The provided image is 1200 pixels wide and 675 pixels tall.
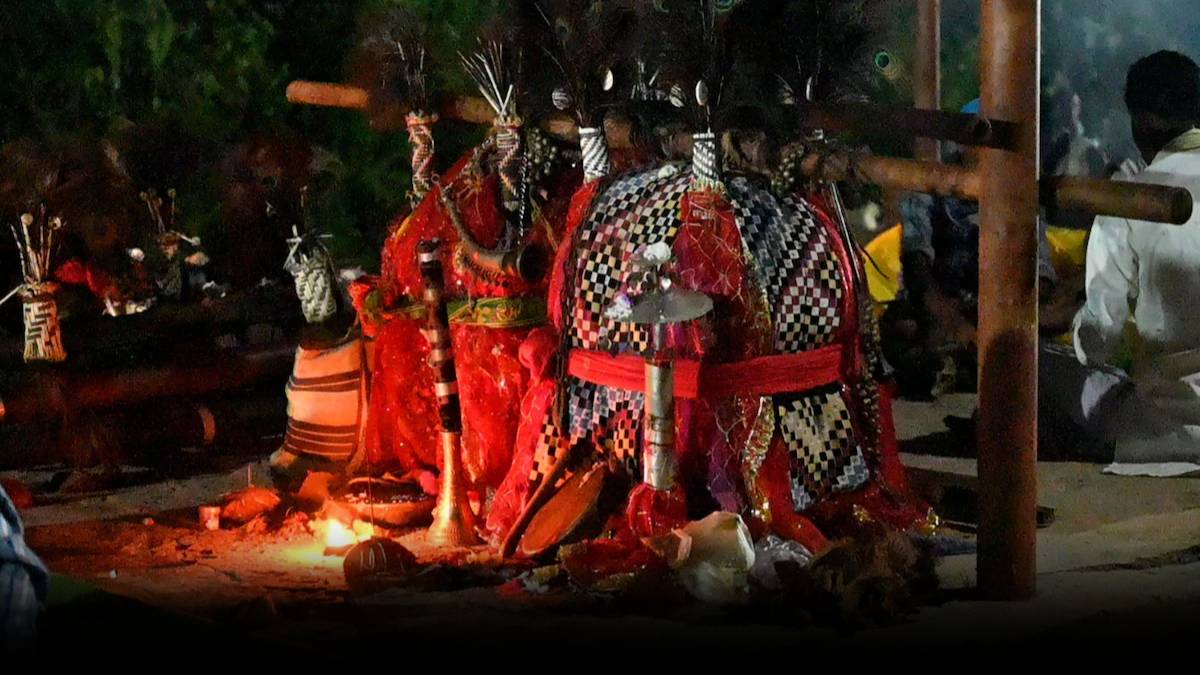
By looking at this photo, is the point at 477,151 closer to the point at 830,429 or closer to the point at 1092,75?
the point at 830,429

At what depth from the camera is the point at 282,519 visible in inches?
282

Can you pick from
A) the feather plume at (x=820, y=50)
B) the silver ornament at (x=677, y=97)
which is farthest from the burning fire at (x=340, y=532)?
the feather plume at (x=820, y=50)

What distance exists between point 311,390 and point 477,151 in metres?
1.40

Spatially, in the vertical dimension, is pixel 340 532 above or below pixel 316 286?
below

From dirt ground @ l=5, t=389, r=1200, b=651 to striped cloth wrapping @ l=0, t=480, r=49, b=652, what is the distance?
0.22 meters

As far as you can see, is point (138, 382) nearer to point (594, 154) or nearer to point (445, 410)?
point (445, 410)

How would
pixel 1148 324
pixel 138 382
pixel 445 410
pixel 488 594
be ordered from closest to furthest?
1. pixel 488 594
2. pixel 445 410
3. pixel 1148 324
4. pixel 138 382

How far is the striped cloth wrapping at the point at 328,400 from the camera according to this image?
7.57 meters

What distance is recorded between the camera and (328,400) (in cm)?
759

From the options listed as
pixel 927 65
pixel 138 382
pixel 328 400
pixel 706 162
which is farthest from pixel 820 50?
pixel 138 382

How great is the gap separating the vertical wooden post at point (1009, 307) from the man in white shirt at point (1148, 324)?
247 centimetres

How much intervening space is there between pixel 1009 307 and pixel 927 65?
5.14 m

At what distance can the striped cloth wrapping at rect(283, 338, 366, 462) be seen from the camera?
7570 millimetres

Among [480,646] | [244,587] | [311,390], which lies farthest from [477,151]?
[480,646]
